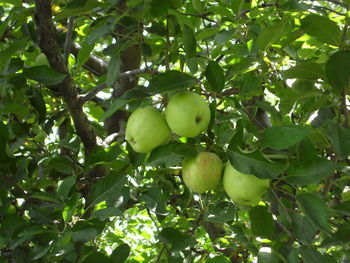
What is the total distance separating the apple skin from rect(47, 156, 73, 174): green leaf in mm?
679

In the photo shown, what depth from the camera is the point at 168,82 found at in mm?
1244

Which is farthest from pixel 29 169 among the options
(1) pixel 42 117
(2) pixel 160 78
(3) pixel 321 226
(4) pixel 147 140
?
(3) pixel 321 226

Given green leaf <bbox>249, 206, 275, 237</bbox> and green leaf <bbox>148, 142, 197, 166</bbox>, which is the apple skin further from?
green leaf <bbox>249, 206, 275, 237</bbox>

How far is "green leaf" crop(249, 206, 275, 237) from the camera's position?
148cm

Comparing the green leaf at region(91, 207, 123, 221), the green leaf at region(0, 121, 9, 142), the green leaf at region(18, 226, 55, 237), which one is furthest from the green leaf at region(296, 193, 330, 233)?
the green leaf at region(0, 121, 9, 142)

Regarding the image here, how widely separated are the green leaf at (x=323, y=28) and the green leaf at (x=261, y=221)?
2.04ft

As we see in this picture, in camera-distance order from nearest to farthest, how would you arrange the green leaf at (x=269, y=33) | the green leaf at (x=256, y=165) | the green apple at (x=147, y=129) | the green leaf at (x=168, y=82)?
1. the green leaf at (x=256, y=165)
2. the green leaf at (x=168, y=82)
3. the green apple at (x=147, y=129)
4. the green leaf at (x=269, y=33)

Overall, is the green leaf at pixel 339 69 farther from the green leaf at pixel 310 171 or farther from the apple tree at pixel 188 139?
the green leaf at pixel 310 171

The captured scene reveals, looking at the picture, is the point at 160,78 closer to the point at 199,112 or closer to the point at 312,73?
the point at 199,112

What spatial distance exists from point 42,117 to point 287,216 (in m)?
1.24

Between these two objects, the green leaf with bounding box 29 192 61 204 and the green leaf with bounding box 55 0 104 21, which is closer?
the green leaf with bounding box 55 0 104 21

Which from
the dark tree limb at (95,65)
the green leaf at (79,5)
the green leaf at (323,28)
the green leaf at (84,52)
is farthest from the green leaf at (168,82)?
the dark tree limb at (95,65)

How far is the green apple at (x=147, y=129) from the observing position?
1.33m

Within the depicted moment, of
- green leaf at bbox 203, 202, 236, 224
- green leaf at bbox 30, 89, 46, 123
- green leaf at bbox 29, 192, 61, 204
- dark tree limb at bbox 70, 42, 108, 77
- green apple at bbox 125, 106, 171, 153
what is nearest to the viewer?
green apple at bbox 125, 106, 171, 153
